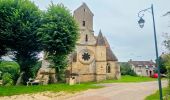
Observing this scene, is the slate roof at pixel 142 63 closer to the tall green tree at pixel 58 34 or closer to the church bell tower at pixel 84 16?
the church bell tower at pixel 84 16

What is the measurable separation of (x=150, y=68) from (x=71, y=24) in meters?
66.8

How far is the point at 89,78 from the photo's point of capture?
5284 centimetres

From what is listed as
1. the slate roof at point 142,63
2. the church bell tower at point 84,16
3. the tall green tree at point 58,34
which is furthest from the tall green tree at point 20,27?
the slate roof at point 142,63

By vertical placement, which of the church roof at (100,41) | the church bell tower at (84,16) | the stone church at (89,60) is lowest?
the stone church at (89,60)

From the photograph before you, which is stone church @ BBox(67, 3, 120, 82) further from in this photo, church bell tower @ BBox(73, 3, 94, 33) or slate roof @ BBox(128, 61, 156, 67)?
slate roof @ BBox(128, 61, 156, 67)

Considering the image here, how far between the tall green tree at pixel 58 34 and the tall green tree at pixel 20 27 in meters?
1.38

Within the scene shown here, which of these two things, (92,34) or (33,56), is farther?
(92,34)

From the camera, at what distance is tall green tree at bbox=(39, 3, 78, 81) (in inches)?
1464

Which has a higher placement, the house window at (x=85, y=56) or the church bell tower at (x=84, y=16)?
the church bell tower at (x=84, y=16)

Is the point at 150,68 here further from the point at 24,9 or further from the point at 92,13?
the point at 24,9

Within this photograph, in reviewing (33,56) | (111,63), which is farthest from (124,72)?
(33,56)

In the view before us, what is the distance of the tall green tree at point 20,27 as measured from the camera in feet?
121

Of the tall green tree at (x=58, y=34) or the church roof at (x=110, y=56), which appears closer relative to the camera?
the tall green tree at (x=58, y=34)

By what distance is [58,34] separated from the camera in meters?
37.2
